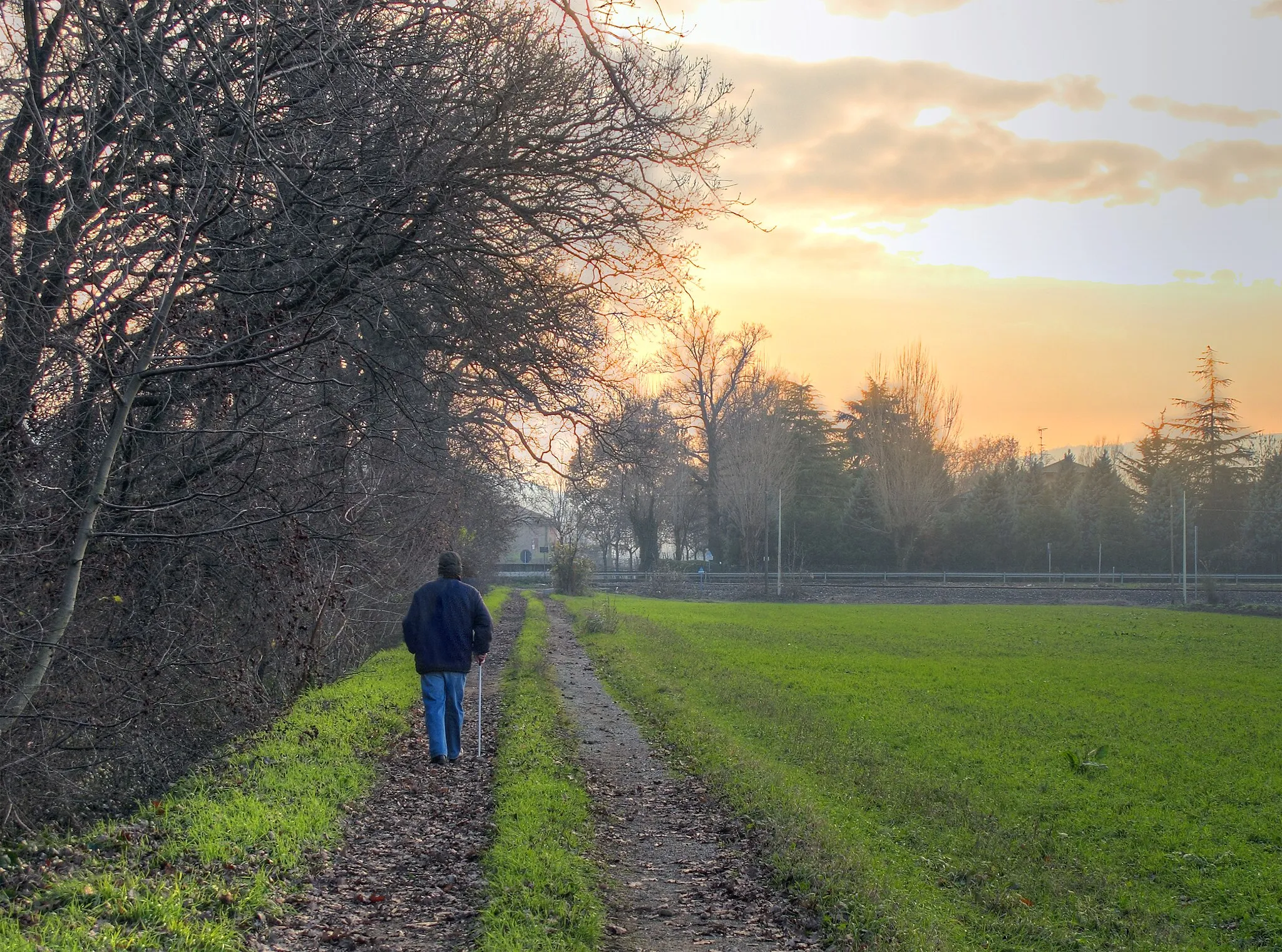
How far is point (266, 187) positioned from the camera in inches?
343

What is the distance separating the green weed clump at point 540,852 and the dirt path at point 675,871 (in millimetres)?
186

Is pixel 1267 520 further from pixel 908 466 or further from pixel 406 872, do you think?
pixel 406 872

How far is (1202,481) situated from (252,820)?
279ft

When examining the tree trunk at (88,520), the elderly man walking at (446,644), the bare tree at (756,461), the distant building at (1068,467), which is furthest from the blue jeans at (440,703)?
the distant building at (1068,467)

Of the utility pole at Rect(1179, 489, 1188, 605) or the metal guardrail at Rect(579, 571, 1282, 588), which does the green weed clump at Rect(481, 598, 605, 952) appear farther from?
the utility pole at Rect(1179, 489, 1188, 605)

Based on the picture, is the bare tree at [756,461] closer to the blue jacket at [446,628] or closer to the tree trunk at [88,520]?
the blue jacket at [446,628]

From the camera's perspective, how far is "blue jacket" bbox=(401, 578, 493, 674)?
10094 millimetres

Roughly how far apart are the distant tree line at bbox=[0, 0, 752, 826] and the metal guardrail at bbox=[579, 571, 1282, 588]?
53584 millimetres

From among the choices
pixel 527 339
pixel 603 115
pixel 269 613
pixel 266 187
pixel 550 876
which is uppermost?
pixel 603 115

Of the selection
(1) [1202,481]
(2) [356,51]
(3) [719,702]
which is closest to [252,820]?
(2) [356,51]

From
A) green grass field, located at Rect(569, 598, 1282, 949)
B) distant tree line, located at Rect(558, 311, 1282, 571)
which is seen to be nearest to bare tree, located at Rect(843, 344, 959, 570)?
distant tree line, located at Rect(558, 311, 1282, 571)

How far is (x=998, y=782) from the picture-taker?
1129 cm

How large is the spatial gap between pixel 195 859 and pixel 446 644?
3952 mm

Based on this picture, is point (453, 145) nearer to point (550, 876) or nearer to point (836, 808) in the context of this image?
point (550, 876)
